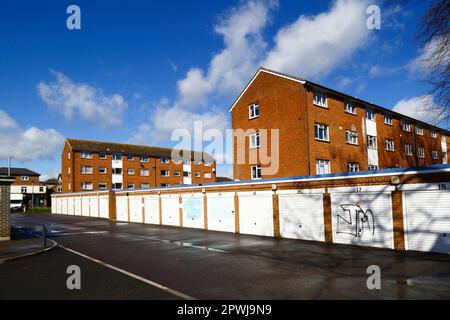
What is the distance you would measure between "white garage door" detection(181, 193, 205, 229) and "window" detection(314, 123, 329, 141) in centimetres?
996

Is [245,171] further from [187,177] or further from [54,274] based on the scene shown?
[187,177]

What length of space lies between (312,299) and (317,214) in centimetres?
984

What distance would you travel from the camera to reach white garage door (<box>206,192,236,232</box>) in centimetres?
2131

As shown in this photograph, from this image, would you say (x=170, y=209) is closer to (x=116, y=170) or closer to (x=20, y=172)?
(x=116, y=170)

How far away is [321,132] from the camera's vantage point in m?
26.8

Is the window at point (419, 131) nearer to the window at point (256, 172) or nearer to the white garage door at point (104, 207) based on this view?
the window at point (256, 172)

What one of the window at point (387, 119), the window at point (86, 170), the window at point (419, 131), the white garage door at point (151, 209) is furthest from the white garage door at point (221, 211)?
the window at point (86, 170)

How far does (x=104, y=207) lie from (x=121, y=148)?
2280 centimetres

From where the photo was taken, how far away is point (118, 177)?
57375mm

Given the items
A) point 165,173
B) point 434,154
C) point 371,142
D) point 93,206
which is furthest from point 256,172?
point 165,173

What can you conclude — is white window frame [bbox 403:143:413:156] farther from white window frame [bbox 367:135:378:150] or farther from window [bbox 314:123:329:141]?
window [bbox 314:123:329:141]

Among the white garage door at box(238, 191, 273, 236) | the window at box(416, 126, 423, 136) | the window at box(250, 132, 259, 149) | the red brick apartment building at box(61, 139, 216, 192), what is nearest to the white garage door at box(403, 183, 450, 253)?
the white garage door at box(238, 191, 273, 236)

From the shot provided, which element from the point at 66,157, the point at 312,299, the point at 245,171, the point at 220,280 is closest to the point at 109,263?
the point at 220,280

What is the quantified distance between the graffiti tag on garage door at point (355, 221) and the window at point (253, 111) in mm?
15615
